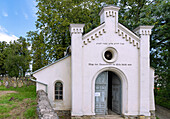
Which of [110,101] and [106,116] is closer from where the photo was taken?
[106,116]

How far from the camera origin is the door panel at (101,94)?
8977mm

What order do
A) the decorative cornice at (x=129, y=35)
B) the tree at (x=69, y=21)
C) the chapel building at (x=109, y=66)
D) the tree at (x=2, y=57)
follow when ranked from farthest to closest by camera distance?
1. the tree at (x=2, y=57)
2. the tree at (x=69, y=21)
3. the decorative cornice at (x=129, y=35)
4. the chapel building at (x=109, y=66)

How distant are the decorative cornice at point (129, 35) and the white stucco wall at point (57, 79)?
4404 millimetres

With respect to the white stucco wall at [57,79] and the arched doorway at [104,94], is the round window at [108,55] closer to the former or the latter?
the arched doorway at [104,94]

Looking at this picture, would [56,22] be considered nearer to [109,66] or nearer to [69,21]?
[69,21]

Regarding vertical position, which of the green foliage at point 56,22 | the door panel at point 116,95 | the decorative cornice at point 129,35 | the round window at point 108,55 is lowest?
the door panel at point 116,95

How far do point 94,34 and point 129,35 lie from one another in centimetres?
236

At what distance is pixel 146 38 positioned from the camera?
907 centimetres

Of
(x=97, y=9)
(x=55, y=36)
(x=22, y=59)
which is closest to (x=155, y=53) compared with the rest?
(x=97, y=9)

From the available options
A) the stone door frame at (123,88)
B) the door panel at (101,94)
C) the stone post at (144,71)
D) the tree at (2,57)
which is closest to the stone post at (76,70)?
the stone door frame at (123,88)

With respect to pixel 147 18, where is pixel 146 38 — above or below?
below

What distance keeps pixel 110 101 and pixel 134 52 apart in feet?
15.1

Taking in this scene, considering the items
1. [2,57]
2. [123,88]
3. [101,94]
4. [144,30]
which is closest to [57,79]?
[101,94]

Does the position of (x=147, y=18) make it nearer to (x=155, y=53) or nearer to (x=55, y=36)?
(x=155, y=53)
